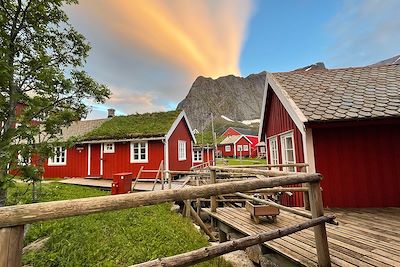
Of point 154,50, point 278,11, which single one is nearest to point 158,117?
point 154,50

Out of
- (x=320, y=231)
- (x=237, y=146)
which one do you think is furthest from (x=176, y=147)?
(x=237, y=146)

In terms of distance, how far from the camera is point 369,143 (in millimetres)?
6082

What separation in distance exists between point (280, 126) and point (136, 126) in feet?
40.0

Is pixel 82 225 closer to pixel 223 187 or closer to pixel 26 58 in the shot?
pixel 26 58

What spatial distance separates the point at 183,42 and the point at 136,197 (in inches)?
714

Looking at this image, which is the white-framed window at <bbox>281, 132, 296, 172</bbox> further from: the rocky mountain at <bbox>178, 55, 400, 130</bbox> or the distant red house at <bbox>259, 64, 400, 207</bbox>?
the rocky mountain at <bbox>178, 55, 400, 130</bbox>

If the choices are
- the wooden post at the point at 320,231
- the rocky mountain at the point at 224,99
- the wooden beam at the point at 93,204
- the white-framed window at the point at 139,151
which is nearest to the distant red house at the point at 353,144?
the wooden post at the point at 320,231

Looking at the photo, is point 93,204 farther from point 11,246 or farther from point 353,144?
point 353,144

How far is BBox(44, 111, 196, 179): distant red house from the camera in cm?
1597

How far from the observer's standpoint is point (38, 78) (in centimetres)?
568

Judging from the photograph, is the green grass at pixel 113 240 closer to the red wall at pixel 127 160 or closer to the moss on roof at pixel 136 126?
the red wall at pixel 127 160

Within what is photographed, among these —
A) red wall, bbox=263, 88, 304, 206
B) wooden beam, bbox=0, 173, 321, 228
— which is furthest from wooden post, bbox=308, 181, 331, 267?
red wall, bbox=263, 88, 304, 206

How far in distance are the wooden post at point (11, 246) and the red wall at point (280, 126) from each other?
6.85m

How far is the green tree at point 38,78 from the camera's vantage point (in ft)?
17.2
